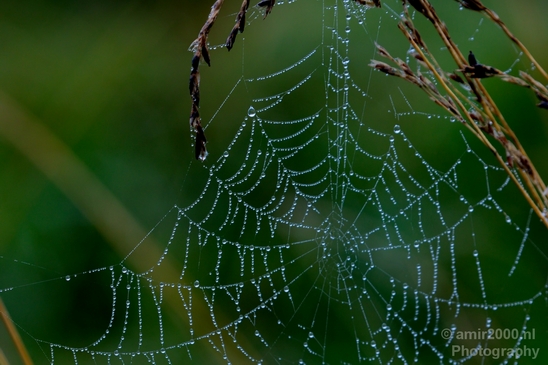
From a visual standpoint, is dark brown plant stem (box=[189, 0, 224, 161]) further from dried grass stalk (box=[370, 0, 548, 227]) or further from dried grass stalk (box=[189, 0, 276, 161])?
dried grass stalk (box=[370, 0, 548, 227])

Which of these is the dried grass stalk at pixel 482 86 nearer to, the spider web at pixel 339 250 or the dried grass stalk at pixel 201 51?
the dried grass stalk at pixel 201 51

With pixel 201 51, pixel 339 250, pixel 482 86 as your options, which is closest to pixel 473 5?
pixel 482 86

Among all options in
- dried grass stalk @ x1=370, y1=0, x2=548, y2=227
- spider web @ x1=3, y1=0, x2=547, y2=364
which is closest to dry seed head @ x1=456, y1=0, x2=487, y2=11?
dried grass stalk @ x1=370, y1=0, x2=548, y2=227

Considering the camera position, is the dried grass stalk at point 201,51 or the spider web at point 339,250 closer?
the dried grass stalk at point 201,51

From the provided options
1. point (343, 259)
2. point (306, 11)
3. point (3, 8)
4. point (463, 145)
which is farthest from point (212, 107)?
point (3, 8)

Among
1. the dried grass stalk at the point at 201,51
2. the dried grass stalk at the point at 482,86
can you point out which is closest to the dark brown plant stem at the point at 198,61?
the dried grass stalk at the point at 201,51

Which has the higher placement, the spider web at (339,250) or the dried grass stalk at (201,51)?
the dried grass stalk at (201,51)

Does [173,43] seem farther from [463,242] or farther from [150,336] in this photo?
[463,242]

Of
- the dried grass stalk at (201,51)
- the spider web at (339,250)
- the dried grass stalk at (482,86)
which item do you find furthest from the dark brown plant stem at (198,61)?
the spider web at (339,250)

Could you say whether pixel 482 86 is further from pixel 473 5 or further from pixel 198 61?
pixel 198 61
